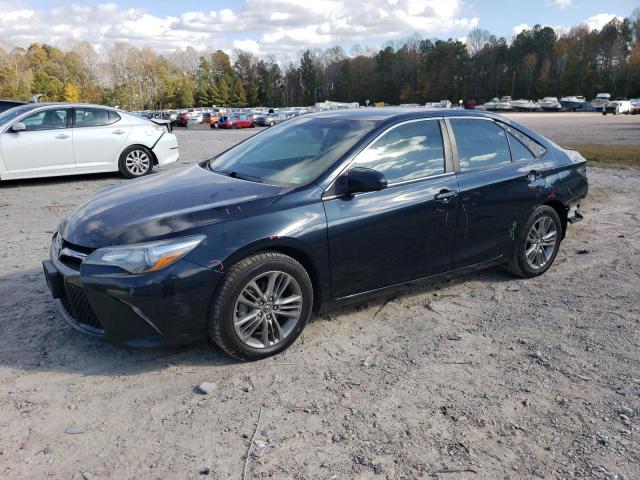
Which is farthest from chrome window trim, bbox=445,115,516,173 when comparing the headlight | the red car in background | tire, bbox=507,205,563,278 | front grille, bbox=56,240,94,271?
the red car in background

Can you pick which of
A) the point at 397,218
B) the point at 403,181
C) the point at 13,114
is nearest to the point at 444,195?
the point at 403,181

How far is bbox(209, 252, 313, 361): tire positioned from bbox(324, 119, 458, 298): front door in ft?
1.02

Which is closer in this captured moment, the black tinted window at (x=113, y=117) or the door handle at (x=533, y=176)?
the door handle at (x=533, y=176)

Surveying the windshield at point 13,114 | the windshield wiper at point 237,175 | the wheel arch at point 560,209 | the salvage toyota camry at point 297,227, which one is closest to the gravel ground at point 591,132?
the wheel arch at point 560,209

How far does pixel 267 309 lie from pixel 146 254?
0.85m

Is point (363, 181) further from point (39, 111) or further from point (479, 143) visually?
point (39, 111)

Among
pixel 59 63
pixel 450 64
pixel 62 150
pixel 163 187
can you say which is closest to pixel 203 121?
pixel 62 150

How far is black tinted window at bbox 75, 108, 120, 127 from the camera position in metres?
10.3

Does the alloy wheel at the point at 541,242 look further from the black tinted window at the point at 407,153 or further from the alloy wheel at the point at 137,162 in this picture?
the alloy wheel at the point at 137,162

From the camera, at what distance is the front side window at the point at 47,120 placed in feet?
32.1

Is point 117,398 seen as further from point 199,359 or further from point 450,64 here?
point 450,64

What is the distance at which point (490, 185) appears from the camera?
15.2ft

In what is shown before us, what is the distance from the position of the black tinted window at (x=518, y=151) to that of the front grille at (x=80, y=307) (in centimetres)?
370

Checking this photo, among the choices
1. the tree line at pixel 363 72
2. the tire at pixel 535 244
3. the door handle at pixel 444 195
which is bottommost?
the tire at pixel 535 244
